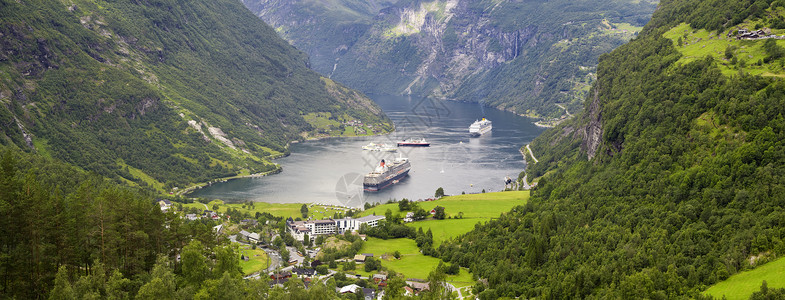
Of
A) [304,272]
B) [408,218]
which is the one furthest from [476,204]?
[304,272]

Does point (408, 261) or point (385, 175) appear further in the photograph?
point (385, 175)

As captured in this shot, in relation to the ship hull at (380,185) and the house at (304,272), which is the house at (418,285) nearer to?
the house at (304,272)

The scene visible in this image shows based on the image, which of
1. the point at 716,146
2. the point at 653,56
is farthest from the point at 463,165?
the point at 716,146

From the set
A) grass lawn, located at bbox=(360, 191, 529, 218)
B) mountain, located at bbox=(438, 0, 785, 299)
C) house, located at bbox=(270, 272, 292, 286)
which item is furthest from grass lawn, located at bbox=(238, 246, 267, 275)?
grass lawn, located at bbox=(360, 191, 529, 218)

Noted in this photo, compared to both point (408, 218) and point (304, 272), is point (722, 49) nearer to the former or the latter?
point (408, 218)

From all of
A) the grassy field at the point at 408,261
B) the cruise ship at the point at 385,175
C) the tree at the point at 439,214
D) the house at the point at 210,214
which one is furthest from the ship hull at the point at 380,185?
the grassy field at the point at 408,261

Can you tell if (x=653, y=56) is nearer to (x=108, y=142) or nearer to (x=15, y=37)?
(x=108, y=142)
